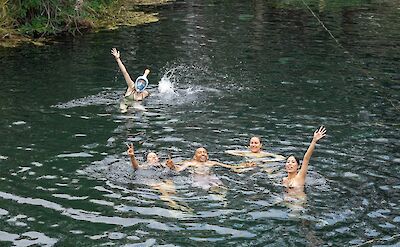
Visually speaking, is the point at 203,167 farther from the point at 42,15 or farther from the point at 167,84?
the point at 42,15

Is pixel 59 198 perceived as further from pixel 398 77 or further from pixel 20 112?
pixel 398 77

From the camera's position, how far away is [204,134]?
51.0 feet

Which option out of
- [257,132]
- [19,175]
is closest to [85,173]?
[19,175]

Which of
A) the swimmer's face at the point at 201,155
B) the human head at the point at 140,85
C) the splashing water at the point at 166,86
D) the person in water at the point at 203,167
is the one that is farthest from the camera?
the splashing water at the point at 166,86

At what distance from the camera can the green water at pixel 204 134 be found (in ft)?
34.7

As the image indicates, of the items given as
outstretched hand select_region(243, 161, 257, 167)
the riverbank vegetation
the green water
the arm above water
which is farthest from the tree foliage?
outstretched hand select_region(243, 161, 257, 167)

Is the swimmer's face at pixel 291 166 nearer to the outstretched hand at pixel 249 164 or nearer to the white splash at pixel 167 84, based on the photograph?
the outstretched hand at pixel 249 164

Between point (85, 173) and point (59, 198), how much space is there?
4.28ft

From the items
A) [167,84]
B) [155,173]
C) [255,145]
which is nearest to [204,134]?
[255,145]

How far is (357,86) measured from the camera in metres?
19.9

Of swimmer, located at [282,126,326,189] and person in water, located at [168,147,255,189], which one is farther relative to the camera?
person in water, located at [168,147,255,189]

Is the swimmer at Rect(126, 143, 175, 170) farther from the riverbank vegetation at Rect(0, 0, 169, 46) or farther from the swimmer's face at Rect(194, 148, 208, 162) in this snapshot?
the riverbank vegetation at Rect(0, 0, 169, 46)

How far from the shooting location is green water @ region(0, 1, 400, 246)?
10.6 meters

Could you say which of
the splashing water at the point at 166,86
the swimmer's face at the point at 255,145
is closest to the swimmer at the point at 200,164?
the swimmer's face at the point at 255,145
